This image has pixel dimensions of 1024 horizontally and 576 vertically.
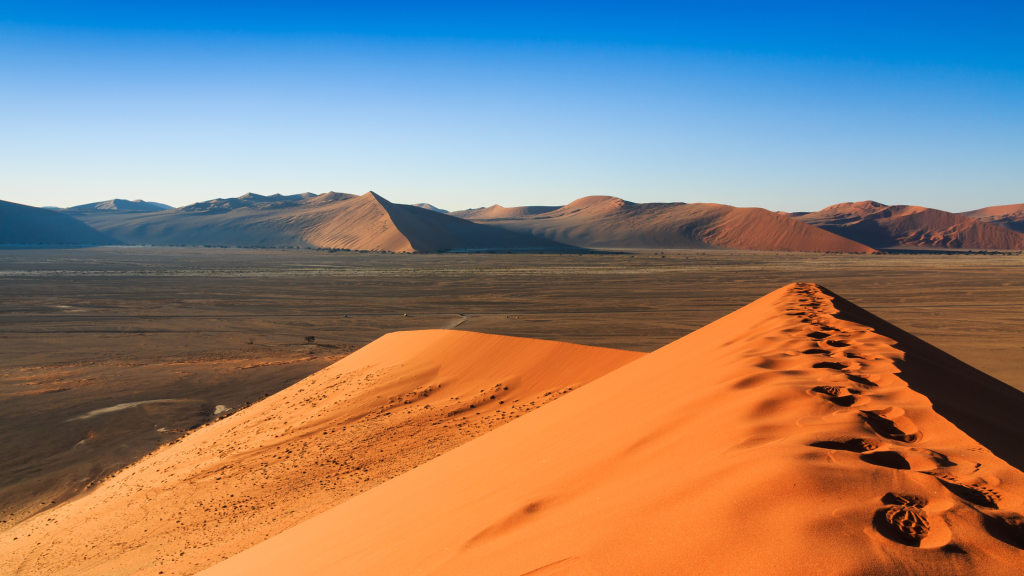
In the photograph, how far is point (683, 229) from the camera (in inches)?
4466

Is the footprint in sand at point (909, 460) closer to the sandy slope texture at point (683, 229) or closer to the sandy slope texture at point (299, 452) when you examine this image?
the sandy slope texture at point (299, 452)

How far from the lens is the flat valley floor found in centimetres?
872

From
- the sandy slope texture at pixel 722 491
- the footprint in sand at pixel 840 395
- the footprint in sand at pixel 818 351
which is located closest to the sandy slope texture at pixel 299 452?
the sandy slope texture at pixel 722 491

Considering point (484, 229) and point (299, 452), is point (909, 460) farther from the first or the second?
point (484, 229)

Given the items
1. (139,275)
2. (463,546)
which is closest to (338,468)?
(463,546)

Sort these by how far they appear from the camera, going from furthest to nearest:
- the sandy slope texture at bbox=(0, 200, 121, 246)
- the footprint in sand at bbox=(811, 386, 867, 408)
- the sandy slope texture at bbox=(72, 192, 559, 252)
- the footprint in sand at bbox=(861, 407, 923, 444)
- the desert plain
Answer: the sandy slope texture at bbox=(0, 200, 121, 246)
the sandy slope texture at bbox=(72, 192, 559, 252)
the desert plain
the footprint in sand at bbox=(811, 386, 867, 408)
the footprint in sand at bbox=(861, 407, 923, 444)

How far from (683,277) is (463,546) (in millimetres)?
35513

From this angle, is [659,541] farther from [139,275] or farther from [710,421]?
[139,275]

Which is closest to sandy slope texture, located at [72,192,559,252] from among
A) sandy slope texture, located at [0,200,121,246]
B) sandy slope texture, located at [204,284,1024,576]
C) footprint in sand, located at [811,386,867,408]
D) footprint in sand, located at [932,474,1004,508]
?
sandy slope texture, located at [0,200,121,246]

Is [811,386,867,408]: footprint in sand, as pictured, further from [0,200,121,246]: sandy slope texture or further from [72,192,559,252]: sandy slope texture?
[0,200,121,246]: sandy slope texture

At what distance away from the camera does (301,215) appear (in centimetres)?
11156

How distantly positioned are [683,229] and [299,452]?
114m

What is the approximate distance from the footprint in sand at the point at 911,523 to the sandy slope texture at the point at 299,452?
13.7 ft

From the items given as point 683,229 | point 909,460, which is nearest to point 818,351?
point 909,460
